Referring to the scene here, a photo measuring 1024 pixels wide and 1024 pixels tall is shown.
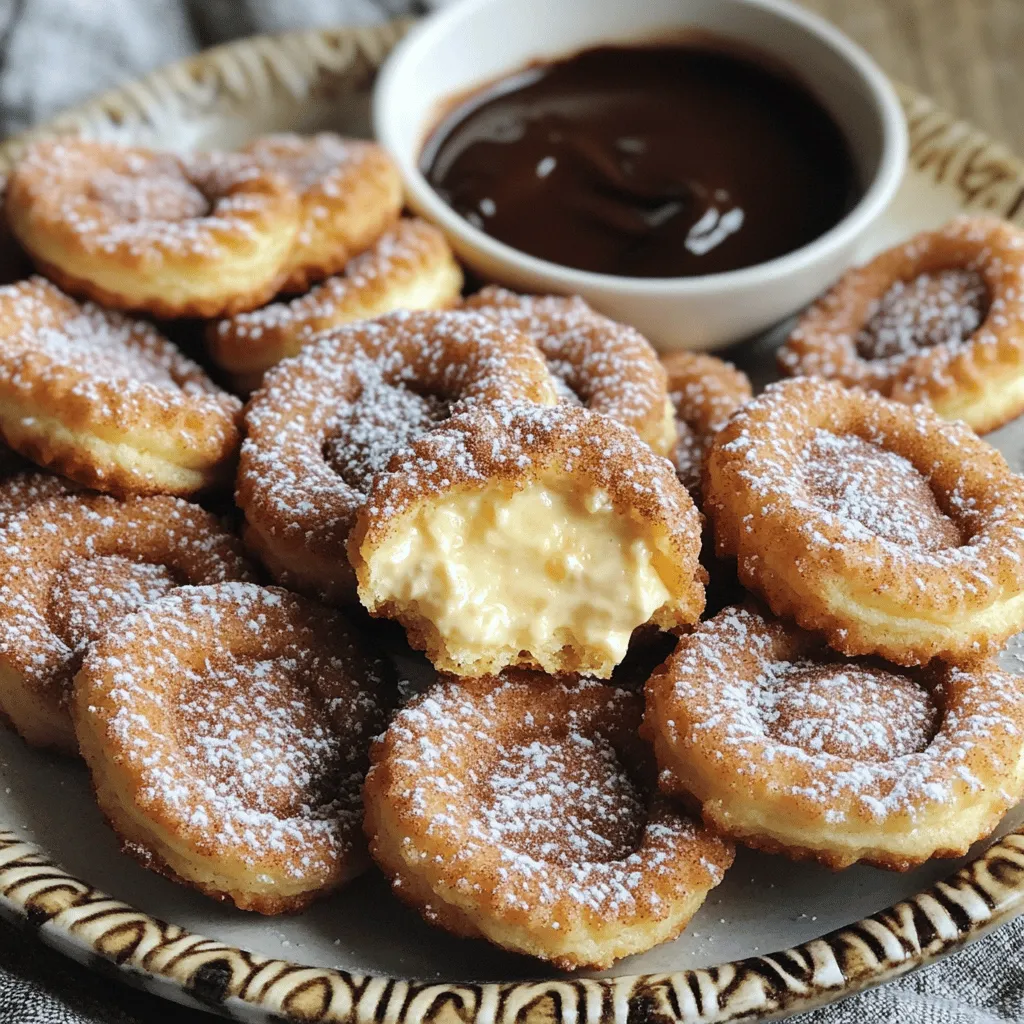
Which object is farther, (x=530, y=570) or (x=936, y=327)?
(x=936, y=327)

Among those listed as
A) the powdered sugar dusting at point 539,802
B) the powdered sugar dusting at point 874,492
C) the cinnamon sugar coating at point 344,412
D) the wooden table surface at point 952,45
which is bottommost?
the powdered sugar dusting at point 539,802

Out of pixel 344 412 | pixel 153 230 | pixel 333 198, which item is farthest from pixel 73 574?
pixel 333 198

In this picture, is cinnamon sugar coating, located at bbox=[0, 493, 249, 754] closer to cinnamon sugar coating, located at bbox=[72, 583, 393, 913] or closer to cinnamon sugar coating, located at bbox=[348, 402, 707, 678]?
cinnamon sugar coating, located at bbox=[72, 583, 393, 913]

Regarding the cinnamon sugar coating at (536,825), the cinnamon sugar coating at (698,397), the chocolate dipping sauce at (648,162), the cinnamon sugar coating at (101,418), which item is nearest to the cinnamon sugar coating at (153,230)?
the cinnamon sugar coating at (101,418)

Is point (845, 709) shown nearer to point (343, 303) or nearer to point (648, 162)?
point (343, 303)

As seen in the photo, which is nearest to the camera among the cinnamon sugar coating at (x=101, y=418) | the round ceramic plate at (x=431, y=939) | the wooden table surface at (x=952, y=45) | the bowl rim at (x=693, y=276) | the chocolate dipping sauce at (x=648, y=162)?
the round ceramic plate at (x=431, y=939)

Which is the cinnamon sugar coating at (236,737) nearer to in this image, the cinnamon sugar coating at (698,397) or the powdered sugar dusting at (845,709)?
the powdered sugar dusting at (845,709)

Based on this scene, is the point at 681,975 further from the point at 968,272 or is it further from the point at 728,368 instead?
the point at 968,272

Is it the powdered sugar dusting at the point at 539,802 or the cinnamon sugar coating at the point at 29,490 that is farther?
the cinnamon sugar coating at the point at 29,490
